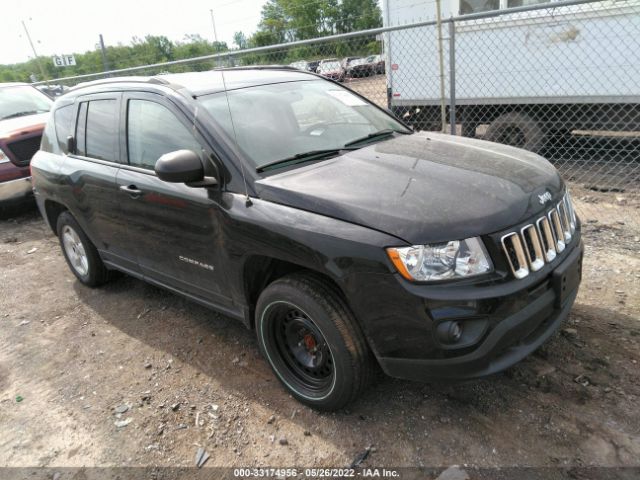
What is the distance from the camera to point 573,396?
2.64 m

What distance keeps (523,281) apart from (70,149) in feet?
12.3

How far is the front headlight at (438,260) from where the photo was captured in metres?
2.14

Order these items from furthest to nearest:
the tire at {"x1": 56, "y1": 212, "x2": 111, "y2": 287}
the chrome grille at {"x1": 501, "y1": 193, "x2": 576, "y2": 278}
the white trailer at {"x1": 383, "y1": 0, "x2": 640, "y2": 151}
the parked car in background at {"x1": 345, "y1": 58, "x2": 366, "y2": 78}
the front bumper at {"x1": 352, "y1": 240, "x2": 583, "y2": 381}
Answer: the parked car in background at {"x1": 345, "y1": 58, "x2": 366, "y2": 78} → the white trailer at {"x1": 383, "y1": 0, "x2": 640, "y2": 151} → the tire at {"x1": 56, "y1": 212, "x2": 111, "y2": 287} → the chrome grille at {"x1": 501, "y1": 193, "x2": 576, "y2": 278} → the front bumper at {"x1": 352, "y1": 240, "x2": 583, "y2": 381}

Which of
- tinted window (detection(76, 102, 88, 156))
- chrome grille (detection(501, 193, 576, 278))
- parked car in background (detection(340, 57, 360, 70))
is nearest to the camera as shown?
chrome grille (detection(501, 193, 576, 278))

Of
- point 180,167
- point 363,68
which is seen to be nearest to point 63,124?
point 180,167

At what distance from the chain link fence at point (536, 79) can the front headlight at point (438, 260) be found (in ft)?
11.3

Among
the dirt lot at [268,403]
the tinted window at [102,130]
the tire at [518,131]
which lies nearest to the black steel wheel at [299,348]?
the dirt lot at [268,403]

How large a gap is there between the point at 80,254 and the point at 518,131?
19.6 feet

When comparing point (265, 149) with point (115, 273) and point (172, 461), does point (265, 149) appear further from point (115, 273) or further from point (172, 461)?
point (115, 273)

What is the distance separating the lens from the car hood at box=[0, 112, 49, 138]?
710cm

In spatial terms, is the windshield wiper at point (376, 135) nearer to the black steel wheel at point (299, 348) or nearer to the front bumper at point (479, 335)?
the black steel wheel at point (299, 348)

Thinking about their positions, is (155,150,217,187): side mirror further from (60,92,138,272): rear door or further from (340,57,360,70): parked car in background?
(340,57,360,70): parked car in background

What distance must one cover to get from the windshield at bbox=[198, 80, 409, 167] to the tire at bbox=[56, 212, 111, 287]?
7.01 feet

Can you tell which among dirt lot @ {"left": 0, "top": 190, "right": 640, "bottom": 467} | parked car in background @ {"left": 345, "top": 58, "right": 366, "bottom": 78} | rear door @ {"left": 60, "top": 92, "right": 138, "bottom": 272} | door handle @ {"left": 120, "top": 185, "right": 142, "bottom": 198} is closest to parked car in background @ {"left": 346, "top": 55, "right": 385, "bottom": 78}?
parked car in background @ {"left": 345, "top": 58, "right": 366, "bottom": 78}
